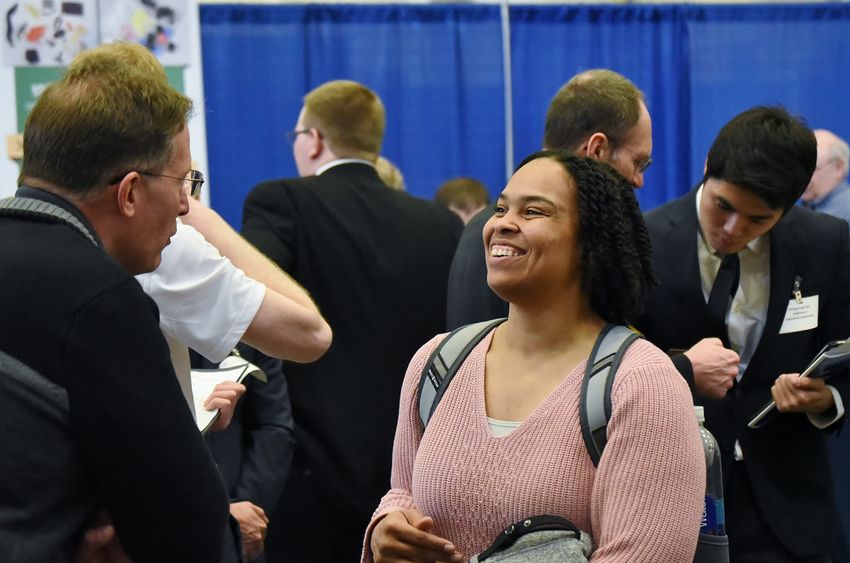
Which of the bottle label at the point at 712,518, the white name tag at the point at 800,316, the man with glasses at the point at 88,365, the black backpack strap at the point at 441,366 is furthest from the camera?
the white name tag at the point at 800,316

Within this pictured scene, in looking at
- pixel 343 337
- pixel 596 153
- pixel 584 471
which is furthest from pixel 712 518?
pixel 343 337

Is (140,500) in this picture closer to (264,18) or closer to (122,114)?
(122,114)

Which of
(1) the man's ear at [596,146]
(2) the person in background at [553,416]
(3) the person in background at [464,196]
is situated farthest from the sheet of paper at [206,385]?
(3) the person in background at [464,196]

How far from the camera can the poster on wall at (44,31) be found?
4.84 metres

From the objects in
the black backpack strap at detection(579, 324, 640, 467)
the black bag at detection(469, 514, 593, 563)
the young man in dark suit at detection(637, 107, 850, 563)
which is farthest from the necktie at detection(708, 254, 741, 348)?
the black bag at detection(469, 514, 593, 563)

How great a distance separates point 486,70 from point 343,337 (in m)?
3.62

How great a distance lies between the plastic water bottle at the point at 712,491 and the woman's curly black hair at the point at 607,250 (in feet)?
0.89

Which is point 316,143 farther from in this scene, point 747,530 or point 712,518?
point 712,518

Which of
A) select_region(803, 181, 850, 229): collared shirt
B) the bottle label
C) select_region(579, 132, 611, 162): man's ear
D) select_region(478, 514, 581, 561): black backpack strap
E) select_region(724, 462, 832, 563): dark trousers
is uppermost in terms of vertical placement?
select_region(579, 132, 611, 162): man's ear

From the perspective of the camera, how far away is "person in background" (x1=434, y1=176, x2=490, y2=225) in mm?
5898

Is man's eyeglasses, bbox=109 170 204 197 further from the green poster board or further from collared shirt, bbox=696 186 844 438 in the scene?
the green poster board

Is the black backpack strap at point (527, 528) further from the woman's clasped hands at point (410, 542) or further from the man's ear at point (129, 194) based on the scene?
the man's ear at point (129, 194)

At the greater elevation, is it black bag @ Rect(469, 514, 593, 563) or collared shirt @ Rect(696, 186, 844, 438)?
collared shirt @ Rect(696, 186, 844, 438)

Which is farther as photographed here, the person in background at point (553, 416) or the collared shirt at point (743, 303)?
the collared shirt at point (743, 303)
